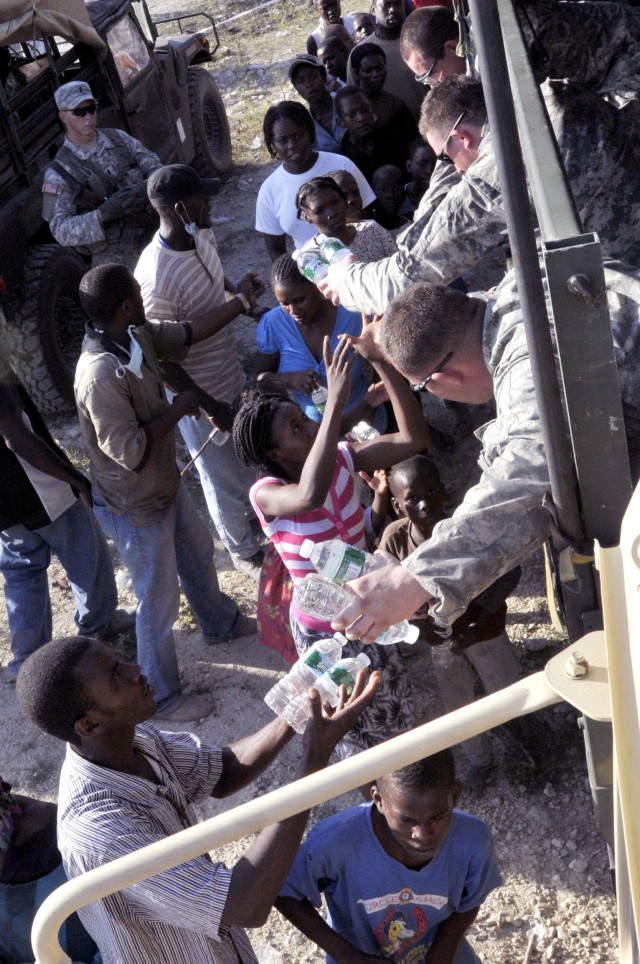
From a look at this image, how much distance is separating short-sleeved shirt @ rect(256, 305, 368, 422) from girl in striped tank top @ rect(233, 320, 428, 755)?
839mm

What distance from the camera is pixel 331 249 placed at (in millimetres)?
3930

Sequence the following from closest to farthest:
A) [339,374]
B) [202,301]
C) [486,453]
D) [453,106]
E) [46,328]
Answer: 1. [486,453]
2. [339,374]
3. [453,106]
4. [202,301]
5. [46,328]

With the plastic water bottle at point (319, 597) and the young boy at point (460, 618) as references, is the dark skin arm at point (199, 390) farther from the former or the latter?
the plastic water bottle at point (319, 597)

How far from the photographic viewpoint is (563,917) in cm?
304

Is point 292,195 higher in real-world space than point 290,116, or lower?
lower

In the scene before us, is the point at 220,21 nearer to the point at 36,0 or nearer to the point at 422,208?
the point at 36,0

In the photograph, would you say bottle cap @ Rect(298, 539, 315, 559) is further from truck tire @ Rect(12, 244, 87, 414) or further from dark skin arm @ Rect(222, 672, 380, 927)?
truck tire @ Rect(12, 244, 87, 414)

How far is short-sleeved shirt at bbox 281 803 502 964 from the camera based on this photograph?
2.26 m

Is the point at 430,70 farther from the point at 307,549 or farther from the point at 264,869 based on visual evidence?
the point at 264,869

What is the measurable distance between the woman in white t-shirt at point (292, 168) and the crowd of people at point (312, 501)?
1 centimetres

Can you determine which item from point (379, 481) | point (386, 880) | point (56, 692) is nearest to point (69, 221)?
point (379, 481)

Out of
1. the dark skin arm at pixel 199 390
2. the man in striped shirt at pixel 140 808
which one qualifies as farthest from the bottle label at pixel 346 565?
the dark skin arm at pixel 199 390

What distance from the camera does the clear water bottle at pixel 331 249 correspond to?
3846 millimetres

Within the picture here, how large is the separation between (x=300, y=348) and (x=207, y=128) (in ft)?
21.7
